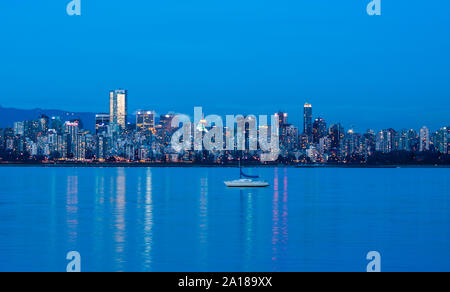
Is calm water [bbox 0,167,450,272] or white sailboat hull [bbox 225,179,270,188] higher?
white sailboat hull [bbox 225,179,270,188]

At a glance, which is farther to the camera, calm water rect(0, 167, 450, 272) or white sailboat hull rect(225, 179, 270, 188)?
white sailboat hull rect(225, 179, 270, 188)

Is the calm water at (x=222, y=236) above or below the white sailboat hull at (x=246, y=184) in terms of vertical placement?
below

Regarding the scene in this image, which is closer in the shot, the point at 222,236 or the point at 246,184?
the point at 222,236

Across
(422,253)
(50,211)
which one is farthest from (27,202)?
(422,253)

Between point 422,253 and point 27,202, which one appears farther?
point 27,202

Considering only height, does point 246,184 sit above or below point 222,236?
above

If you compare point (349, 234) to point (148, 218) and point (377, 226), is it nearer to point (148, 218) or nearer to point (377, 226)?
point (377, 226)

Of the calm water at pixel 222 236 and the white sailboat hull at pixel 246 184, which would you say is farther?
the white sailboat hull at pixel 246 184
